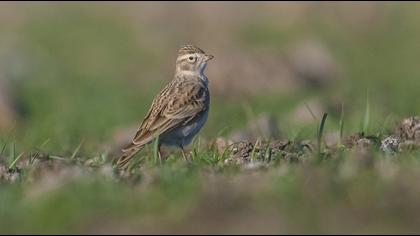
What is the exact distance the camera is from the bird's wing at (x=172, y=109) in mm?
10164

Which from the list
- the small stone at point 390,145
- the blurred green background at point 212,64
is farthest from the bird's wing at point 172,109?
the small stone at point 390,145

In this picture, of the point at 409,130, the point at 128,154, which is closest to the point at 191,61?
the point at 128,154

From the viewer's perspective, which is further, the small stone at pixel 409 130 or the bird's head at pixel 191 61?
the bird's head at pixel 191 61

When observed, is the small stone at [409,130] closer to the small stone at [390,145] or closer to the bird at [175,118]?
the small stone at [390,145]

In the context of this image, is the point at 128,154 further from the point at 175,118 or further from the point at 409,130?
the point at 409,130

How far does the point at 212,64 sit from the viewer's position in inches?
844

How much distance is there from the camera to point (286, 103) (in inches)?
702

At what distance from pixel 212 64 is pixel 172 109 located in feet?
36.1

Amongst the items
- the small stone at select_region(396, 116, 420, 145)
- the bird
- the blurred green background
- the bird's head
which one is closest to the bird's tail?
the bird

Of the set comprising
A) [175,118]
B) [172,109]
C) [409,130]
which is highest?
[172,109]

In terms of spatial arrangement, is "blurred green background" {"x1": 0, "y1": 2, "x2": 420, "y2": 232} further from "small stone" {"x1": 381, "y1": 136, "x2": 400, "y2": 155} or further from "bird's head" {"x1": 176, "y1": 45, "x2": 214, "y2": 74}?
"small stone" {"x1": 381, "y1": 136, "x2": 400, "y2": 155}

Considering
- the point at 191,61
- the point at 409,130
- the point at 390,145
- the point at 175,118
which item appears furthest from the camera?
the point at 191,61

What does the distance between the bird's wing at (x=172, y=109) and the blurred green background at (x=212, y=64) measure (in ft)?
3.33

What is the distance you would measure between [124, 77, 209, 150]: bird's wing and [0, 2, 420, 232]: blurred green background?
1.01m
